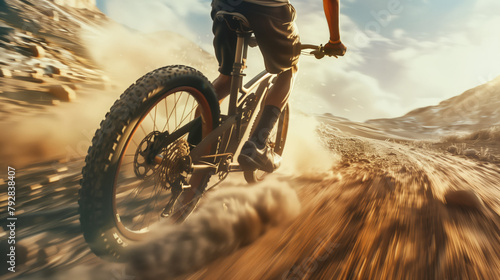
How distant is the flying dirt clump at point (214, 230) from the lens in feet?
4.50

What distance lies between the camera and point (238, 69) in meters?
1.96

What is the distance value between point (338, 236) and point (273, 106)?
108 cm

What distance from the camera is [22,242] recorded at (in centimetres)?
147

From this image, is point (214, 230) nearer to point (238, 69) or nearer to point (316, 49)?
point (238, 69)

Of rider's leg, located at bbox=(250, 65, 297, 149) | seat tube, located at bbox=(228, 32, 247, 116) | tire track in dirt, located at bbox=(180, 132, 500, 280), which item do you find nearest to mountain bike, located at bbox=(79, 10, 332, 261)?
seat tube, located at bbox=(228, 32, 247, 116)

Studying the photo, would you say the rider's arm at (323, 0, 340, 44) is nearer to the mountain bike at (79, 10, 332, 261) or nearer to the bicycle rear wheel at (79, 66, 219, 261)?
the mountain bike at (79, 10, 332, 261)

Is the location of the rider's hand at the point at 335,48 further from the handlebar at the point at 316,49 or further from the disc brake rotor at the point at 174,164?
the disc brake rotor at the point at 174,164

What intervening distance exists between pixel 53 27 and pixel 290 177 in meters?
8.43

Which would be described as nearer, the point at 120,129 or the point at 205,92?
the point at 120,129

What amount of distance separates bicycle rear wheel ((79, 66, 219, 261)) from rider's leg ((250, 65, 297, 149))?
42 cm

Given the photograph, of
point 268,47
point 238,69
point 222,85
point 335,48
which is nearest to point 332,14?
point 335,48

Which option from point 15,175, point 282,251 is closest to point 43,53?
point 15,175

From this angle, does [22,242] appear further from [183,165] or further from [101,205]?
[183,165]

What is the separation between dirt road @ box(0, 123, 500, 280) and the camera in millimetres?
1410
